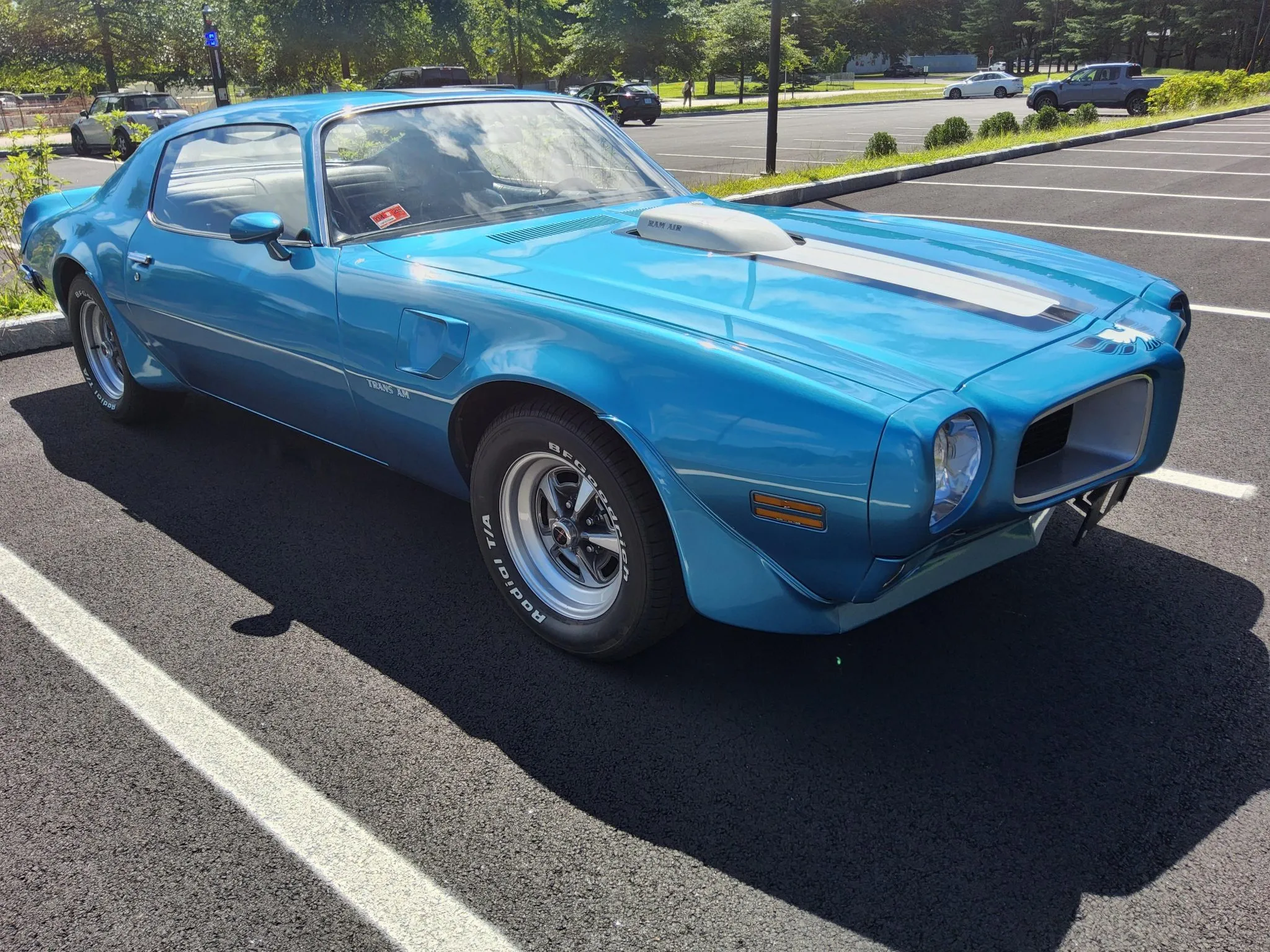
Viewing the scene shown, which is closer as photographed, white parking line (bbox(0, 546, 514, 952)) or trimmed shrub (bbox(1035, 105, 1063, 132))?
white parking line (bbox(0, 546, 514, 952))

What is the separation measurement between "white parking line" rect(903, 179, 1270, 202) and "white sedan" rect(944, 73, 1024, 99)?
33767 mm

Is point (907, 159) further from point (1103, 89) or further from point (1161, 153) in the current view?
point (1103, 89)

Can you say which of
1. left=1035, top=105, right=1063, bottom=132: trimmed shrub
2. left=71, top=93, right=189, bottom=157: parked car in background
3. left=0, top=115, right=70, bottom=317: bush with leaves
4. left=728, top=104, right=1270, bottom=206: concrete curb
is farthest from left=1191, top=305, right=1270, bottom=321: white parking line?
left=71, top=93, right=189, bottom=157: parked car in background

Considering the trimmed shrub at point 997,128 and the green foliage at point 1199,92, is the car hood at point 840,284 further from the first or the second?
the green foliage at point 1199,92

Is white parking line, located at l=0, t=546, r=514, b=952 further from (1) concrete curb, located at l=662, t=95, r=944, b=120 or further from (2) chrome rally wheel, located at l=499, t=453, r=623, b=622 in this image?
(1) concrete curb, located at l=662, t=95, r=944, b=120

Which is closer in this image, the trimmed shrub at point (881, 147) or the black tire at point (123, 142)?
the trimmed shrub at point (881, 147)

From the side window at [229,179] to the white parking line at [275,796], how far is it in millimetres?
1390

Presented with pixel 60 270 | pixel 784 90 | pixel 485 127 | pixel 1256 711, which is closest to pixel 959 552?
pixel 1256 711

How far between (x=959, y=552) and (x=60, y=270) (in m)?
4.25

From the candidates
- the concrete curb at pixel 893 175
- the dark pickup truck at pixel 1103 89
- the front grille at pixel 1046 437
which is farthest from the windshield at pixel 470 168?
the dark pickup truck at pixel 1103 89

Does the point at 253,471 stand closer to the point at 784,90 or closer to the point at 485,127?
the point at 485,127

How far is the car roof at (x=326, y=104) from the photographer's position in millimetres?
3408

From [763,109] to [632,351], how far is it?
35.6m

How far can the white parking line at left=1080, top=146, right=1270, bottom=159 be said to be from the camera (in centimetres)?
1531
